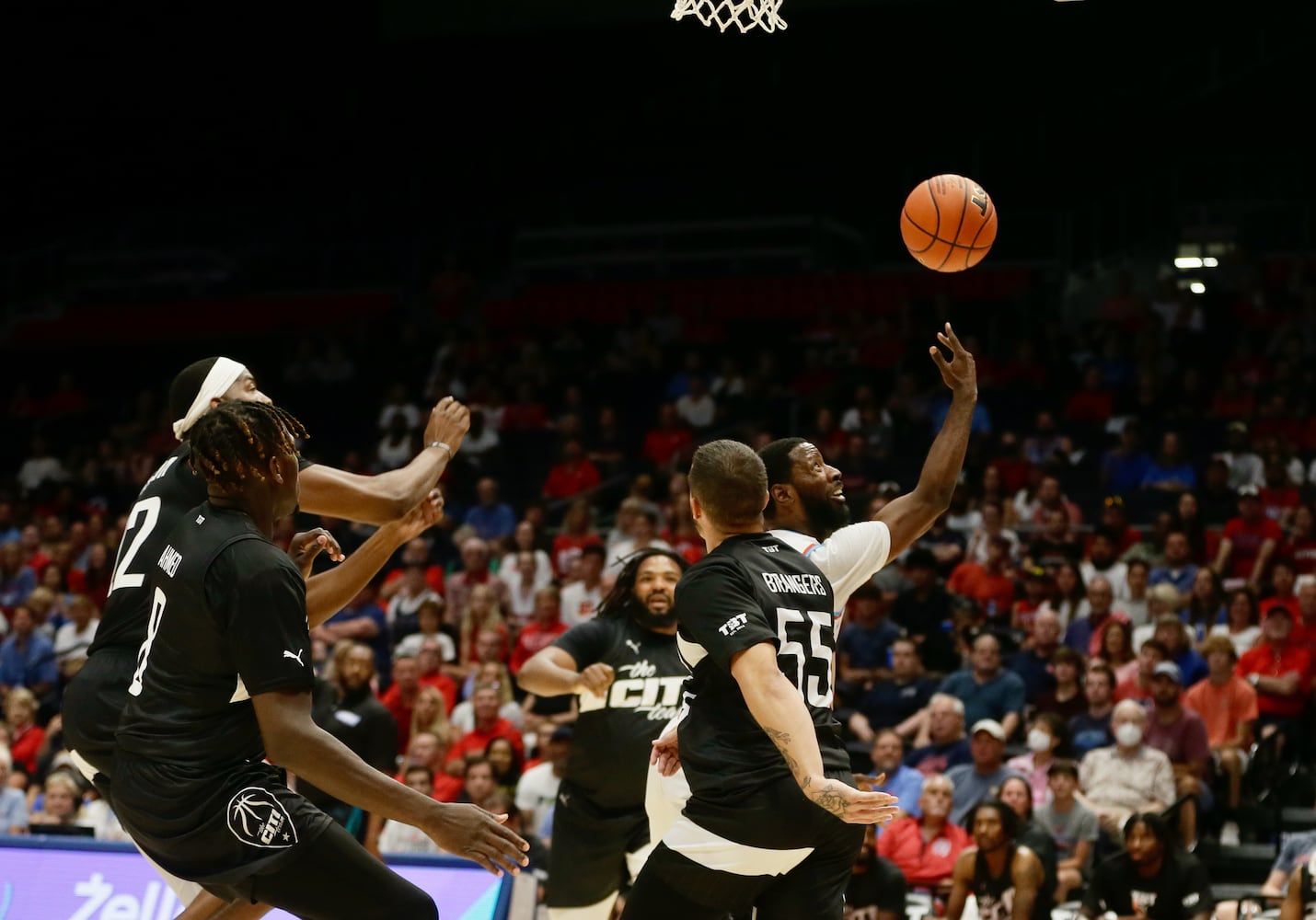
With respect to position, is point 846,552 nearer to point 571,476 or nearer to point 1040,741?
point 1040,741

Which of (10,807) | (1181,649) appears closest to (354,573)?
(10,807)

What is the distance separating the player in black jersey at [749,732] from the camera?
429 centimetres

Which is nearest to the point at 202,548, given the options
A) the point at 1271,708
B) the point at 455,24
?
the point at 1271,708

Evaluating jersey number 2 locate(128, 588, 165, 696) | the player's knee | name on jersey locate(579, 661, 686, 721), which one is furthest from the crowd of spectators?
jersey number 2 locate(128, 588, 165, 696)

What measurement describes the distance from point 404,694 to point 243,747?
301 inches

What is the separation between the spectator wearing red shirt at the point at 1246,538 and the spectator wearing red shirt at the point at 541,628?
5.03 meters

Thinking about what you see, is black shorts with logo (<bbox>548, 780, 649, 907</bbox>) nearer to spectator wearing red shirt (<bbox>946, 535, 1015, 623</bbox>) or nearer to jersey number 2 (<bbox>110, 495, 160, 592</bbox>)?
jersey number 2 (<bbox>110, 495, 160, 592</bbox>)

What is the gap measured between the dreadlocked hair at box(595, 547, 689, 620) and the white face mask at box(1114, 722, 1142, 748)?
3806 mm

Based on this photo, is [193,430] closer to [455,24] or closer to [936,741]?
[936,741]

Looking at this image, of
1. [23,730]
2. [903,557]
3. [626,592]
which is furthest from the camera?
[903,557]

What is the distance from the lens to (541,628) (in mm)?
12320

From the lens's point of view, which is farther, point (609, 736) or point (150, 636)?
point (609, 736)

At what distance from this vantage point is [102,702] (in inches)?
180

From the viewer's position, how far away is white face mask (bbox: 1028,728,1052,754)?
995 centimetres
